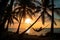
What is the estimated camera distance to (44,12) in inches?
1593

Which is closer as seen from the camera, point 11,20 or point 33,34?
point 11,20

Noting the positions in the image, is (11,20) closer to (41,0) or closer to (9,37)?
(9,37)

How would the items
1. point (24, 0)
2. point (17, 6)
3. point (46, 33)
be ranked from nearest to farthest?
1. point (24, 0)
2. point (17, 6)
3. point (46, 33)

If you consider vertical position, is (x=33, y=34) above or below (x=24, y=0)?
below

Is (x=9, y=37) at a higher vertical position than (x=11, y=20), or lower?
lower

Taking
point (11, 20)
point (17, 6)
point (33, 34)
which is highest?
point (17, 6)

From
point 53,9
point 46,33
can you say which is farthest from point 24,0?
point 46,33

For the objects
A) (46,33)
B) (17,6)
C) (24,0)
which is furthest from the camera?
(46,33)

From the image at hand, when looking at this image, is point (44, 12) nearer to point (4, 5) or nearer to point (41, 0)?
point (41, 0)

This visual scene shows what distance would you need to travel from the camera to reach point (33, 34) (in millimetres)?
51812

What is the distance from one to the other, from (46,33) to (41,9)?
1088 cm

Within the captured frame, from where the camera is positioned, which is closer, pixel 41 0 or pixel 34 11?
pixel 41 0

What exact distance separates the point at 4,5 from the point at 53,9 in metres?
9.14

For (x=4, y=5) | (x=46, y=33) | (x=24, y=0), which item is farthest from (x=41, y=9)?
(x=46, y=33)
